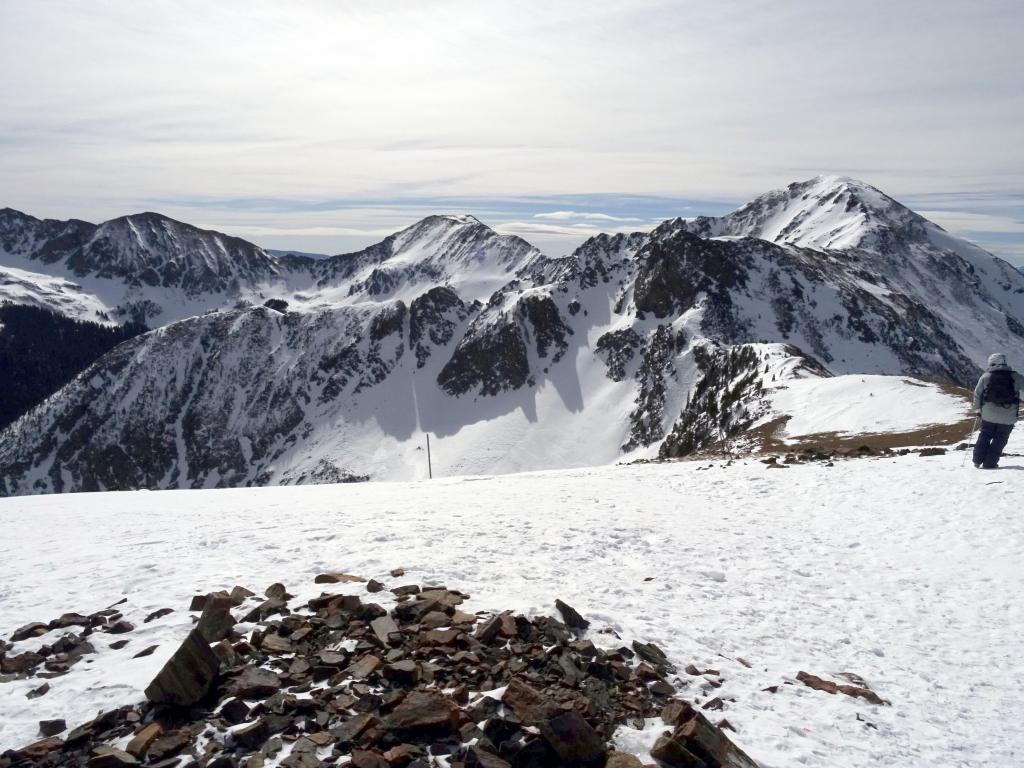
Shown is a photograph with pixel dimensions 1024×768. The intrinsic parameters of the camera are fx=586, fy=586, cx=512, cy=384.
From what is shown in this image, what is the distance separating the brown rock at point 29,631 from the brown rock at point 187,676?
3445 millimetres

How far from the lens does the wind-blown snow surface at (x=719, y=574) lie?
6.98 m

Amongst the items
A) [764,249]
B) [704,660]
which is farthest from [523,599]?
[764,249]

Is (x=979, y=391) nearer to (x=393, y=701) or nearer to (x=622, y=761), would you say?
(x=622, y=761)

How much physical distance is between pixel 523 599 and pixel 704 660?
283 cm

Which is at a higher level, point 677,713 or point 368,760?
point 368,760

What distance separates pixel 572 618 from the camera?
8492 mm

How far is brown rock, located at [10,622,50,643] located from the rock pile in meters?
0.07

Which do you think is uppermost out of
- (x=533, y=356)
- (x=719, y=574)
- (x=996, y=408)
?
(x=996, y=408)

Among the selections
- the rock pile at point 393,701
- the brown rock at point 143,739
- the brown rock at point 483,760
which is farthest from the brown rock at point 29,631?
the brown rock at point 483,760

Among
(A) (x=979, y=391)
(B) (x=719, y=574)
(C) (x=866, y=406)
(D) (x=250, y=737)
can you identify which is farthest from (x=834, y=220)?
(D) (x=250, y=737)

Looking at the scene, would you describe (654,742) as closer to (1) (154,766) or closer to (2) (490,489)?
(1) (154,766)

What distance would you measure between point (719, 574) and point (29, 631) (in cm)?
1141

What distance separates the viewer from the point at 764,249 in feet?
387

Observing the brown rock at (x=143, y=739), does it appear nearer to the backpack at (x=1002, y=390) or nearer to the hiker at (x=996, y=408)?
the hiker at (x=996, y=408)
